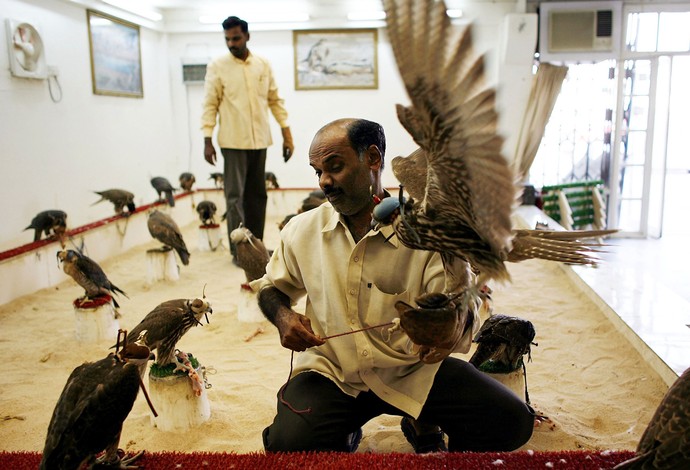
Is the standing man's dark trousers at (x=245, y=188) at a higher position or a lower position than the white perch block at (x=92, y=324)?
higher

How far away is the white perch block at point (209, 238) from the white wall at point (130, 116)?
4.20ft

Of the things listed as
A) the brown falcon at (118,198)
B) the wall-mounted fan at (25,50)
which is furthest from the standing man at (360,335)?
the brown falcon at (118,198)

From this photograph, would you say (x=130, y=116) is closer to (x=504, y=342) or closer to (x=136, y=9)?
(x=136, y=9)

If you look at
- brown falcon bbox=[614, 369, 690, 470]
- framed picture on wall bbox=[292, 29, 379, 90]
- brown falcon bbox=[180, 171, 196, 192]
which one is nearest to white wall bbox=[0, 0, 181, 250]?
brown falcon bbox=[180, 171, 196, 192]

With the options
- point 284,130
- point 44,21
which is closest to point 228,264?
point 284,130

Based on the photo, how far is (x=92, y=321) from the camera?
136 inches

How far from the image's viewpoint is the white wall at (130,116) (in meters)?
5.00

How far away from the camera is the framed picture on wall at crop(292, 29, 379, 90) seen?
8.49 m

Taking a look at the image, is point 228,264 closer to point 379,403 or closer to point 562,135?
point 379,403

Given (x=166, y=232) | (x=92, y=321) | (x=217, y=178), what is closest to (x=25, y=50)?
(x=166, y=232)

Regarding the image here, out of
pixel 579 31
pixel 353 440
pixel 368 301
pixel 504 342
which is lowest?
pixel 353 440

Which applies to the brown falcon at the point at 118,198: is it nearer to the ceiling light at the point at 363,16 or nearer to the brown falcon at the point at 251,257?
the brown falcon at the point at 251,257

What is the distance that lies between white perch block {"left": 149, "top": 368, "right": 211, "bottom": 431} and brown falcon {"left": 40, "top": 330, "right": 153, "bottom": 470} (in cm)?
75

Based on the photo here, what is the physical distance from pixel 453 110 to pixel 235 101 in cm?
404
